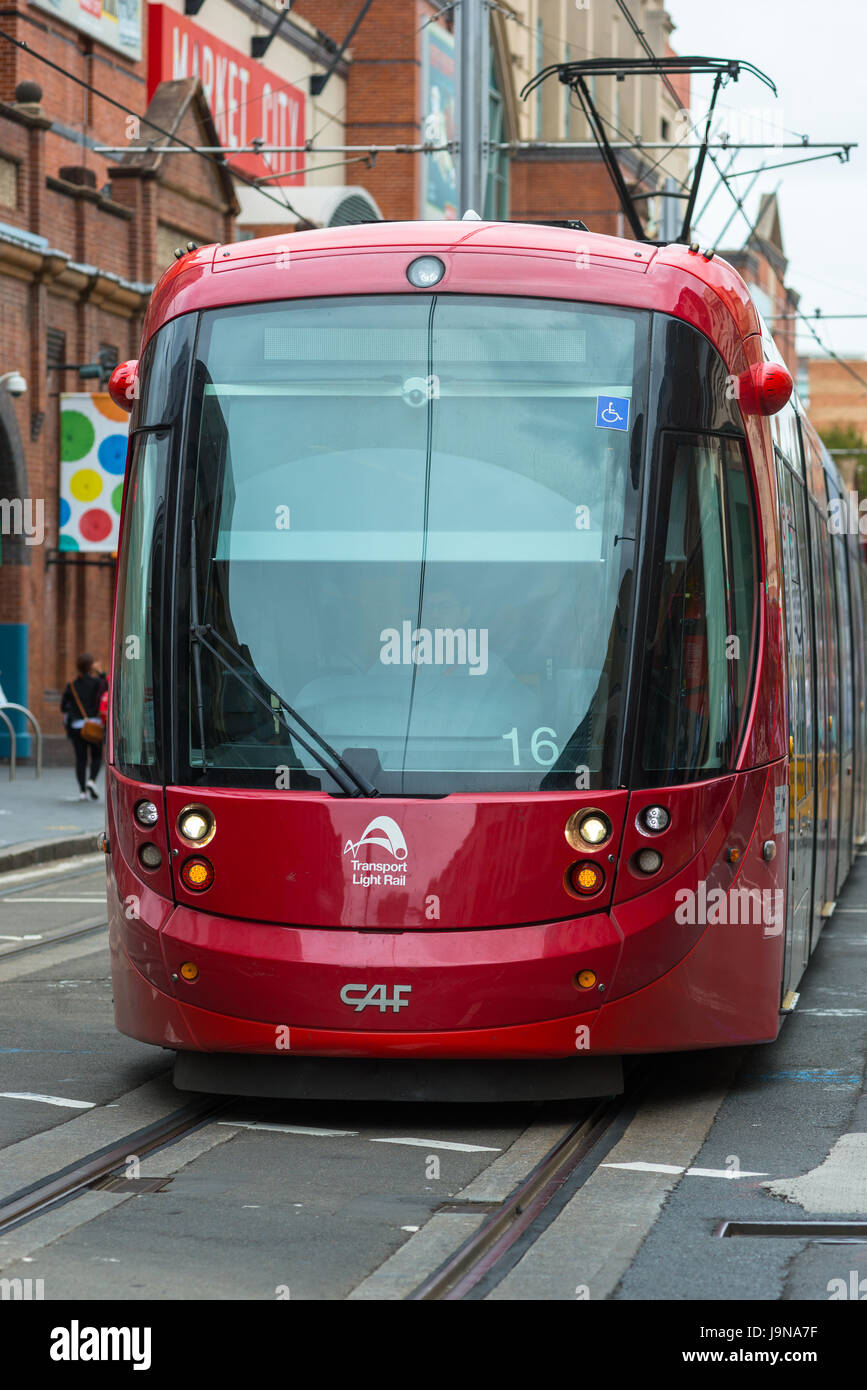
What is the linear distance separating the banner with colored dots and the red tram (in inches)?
864

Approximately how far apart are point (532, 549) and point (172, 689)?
4.31 feet

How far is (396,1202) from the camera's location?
6113mm

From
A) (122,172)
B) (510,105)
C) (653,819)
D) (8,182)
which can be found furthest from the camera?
(510,105)

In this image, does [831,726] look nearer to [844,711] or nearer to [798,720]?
[844,711]

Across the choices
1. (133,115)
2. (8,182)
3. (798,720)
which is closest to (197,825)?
(798,720)

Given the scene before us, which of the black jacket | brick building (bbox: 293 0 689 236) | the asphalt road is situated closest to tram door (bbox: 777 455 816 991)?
the asphalt road

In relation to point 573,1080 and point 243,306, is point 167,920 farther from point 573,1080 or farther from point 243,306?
point 243,306

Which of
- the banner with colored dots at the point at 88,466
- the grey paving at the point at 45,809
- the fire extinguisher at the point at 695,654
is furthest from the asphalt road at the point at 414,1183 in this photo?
the banner with colored dots at the point at 88,466

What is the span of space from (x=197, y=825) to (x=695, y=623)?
1.83 meters

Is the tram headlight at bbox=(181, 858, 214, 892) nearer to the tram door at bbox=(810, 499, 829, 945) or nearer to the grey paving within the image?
the tram door at bbox=(810, 499, 829, 945)

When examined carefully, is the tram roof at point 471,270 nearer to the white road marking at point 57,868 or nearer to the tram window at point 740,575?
the tram window at point 740,575

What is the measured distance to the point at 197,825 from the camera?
23.8ft
